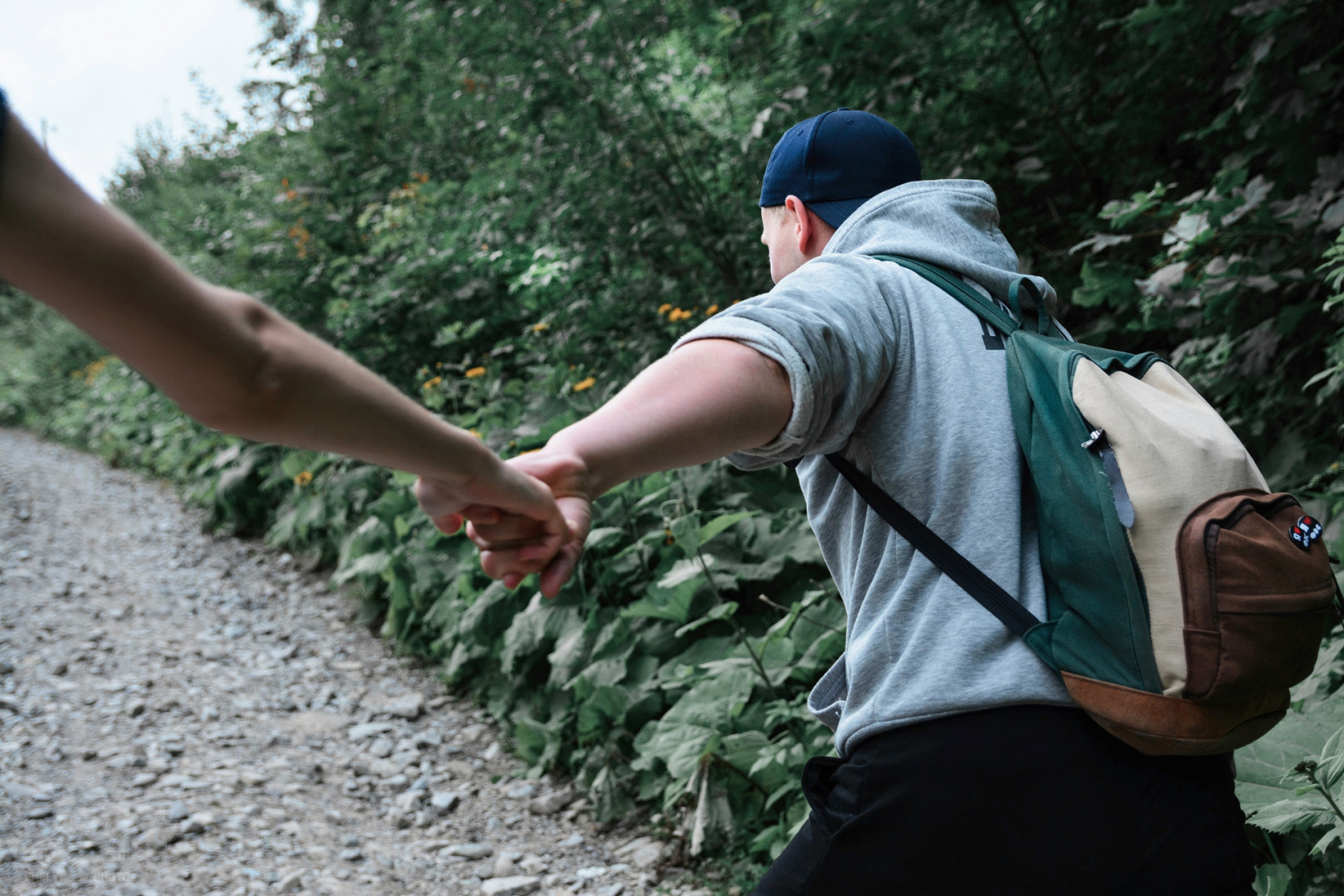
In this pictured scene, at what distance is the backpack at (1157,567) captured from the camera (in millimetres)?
1016

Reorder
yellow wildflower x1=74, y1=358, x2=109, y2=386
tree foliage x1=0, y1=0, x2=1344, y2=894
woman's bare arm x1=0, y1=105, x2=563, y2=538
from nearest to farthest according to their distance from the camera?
woman's bare arm x1=0, y1=105, x2=563, y2=538, tree foliage x1=0, y1=0, x2=1344, y2=894, yellow wildflower x1=74, y1=358, x2=109, y2=386

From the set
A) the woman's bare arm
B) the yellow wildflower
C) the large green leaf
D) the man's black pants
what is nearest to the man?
the man's black pants

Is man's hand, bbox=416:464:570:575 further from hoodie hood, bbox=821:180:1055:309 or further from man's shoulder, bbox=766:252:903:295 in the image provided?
hoodie hood, bbox=821:180:1055:309

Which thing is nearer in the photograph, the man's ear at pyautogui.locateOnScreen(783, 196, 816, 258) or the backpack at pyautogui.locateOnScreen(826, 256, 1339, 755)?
the backpack at pyautogui.locateOnScreen(826, 256, 1339, 755)

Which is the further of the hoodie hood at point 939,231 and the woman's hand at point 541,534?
the hoodie hood at point 939,231

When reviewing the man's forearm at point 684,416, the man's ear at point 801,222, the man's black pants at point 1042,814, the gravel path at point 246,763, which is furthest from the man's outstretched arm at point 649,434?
the gravel path at point 246,763

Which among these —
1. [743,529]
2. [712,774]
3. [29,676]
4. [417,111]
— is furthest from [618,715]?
[417,111]

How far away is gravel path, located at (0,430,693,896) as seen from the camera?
3377mm

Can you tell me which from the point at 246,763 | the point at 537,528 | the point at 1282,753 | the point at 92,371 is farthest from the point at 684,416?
the point at 92,371

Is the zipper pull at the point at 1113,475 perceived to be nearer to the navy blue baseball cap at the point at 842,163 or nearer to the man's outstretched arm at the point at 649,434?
the man's outstretched arm at the point at 649,434

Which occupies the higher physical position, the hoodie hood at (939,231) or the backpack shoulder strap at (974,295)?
the hoodie hood at (939,231)

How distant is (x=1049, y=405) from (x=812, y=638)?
7.66ft

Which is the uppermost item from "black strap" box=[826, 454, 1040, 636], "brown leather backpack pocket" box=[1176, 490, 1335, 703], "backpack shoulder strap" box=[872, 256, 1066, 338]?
"backpack shoulder strap" box=[872, 256, 1066, 338]

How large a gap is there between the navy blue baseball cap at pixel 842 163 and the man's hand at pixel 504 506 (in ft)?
2.84
